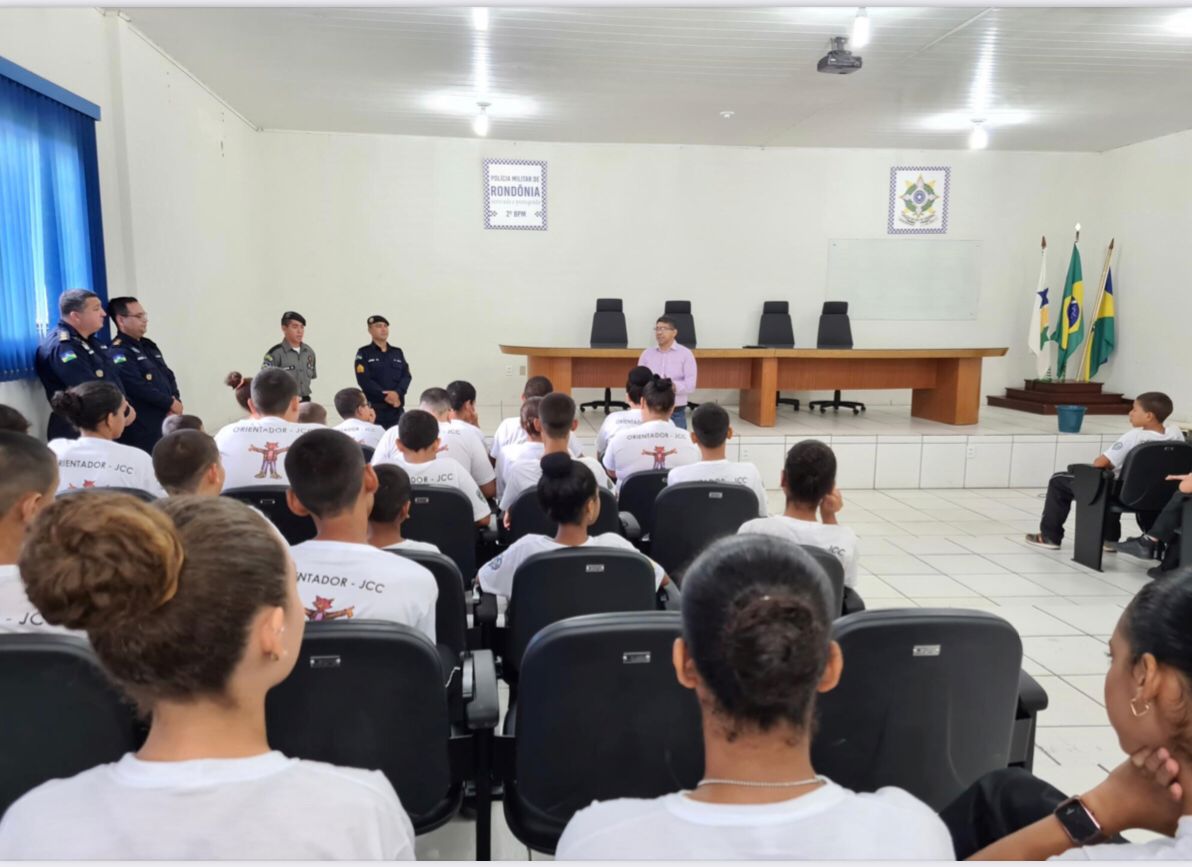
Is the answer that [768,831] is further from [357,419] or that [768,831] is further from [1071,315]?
[1071,315]

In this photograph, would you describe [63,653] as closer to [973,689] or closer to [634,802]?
[634,802]

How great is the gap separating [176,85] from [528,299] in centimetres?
416

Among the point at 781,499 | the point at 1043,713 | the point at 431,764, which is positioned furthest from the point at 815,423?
the point at 431,764

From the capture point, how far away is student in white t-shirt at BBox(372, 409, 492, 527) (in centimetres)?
300

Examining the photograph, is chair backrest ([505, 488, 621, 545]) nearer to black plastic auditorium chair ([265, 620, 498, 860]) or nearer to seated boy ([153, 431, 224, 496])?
seated boy ([153, 431, 224, 496])

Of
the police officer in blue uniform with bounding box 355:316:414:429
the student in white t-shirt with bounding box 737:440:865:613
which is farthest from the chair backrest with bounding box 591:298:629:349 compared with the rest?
the student in white t-shirt with bounding box 737:440:865:613

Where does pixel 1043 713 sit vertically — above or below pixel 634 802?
below

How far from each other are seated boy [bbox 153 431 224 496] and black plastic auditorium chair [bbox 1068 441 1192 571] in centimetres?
440

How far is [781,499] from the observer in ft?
20.0

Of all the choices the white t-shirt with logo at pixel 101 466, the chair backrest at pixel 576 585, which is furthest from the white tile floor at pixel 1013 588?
the white t-shirt with logo at pixel 101 466

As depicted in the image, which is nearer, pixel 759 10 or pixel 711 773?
pixel 711 773

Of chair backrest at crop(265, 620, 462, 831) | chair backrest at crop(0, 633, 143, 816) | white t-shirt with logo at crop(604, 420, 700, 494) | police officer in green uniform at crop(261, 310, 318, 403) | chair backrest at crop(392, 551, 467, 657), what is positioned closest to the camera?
chair backrest at crop(0, 633, 143, 816)

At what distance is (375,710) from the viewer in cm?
142

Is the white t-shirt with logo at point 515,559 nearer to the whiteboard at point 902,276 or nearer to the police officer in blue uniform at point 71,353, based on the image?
the police officer in blue uniform at point 71,353
